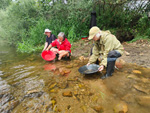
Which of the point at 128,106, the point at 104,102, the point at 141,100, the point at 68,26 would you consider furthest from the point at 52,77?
the point at 68,26

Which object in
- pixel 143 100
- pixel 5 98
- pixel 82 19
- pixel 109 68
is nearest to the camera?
pixel 143 100

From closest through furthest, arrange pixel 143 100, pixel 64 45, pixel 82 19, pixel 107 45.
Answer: pixel 143 100 < pixel 107 45 < pixel 64 45 < pixel 82 19

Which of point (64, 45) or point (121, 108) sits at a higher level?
point (64, 45)

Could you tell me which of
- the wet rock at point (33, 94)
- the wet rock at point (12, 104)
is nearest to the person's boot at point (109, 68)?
the wet rock at point (33, 94)

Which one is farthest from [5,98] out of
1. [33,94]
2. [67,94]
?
[67,94]

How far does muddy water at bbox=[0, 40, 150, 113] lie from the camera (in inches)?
62.6

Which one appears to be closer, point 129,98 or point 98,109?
point 98,109

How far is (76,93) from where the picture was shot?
6.39 ft

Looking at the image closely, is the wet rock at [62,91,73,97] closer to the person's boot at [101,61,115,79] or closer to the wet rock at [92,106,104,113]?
the wet rock at [92,106,104,113]

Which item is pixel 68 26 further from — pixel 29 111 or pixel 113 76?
pixel 29 111

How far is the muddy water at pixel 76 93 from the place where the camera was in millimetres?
1591

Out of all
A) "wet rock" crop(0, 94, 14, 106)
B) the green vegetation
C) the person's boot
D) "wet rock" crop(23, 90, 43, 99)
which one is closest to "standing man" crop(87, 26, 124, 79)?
the person's boot

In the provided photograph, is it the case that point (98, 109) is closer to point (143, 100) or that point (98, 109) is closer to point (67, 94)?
point (67, 94)

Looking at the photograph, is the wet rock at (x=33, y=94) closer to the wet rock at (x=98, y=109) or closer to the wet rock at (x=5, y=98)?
the wet rock at (x=5, y=98)
